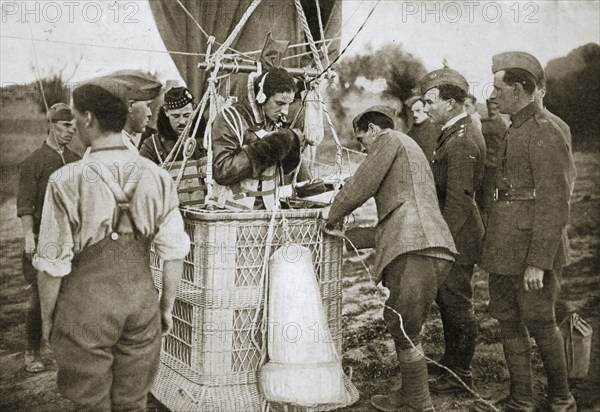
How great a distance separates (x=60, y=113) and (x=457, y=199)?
89.9 inches

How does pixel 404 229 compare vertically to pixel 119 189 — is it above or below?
below

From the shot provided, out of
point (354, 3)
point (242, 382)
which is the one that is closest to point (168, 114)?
point (354, 3)

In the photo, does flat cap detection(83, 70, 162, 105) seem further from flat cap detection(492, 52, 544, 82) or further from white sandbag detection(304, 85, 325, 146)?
flat cap detection(492, 52, 544, 82)

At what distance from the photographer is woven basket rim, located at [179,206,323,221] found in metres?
3.03

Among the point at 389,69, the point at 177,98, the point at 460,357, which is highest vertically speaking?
the point at 389,69

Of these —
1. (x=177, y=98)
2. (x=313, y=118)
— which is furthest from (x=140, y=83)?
(x=313, y=118)

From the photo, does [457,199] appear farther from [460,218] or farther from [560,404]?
[560,404]

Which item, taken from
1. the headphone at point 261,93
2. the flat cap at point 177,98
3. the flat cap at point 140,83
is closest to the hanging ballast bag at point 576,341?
the headphone at point 261,93

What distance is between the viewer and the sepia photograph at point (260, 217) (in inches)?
105

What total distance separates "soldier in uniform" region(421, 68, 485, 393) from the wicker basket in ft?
2.90

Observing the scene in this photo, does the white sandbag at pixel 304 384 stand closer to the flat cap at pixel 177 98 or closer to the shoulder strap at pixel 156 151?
the shoulder strap at pixel 156 151

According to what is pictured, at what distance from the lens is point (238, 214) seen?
3.07m

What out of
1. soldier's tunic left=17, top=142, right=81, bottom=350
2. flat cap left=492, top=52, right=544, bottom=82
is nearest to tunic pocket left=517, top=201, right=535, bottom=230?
flat cap left=492, top=52, right=544, bottom=82

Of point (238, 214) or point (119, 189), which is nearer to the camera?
point (119, 189)
